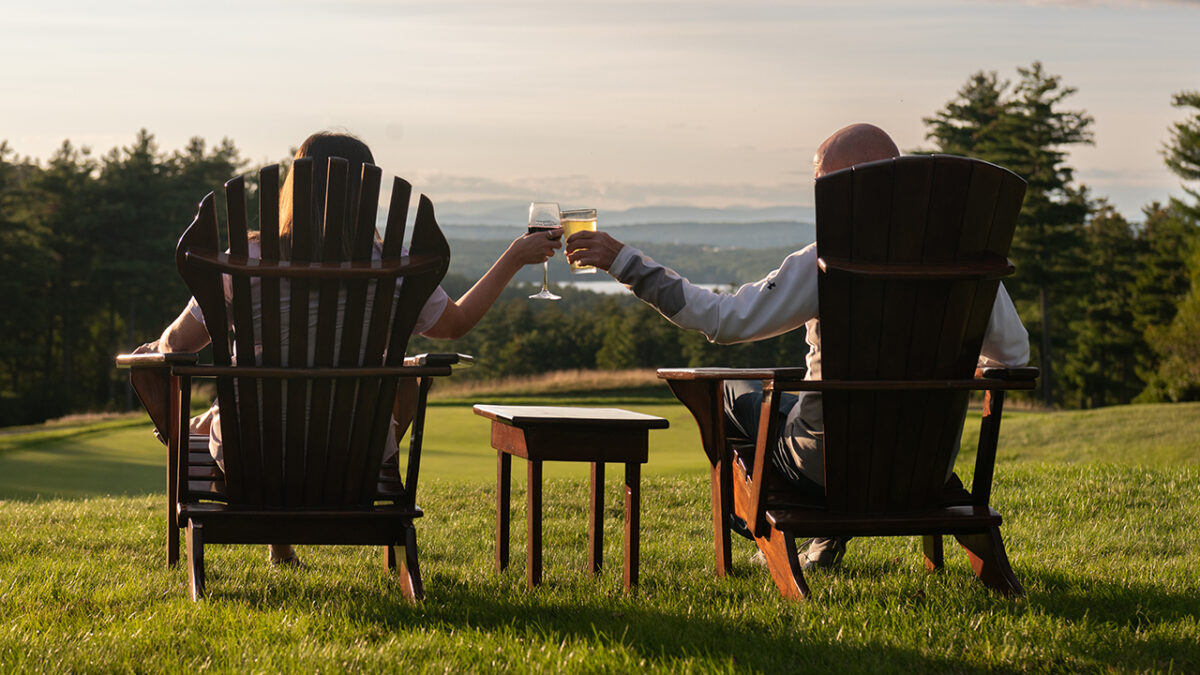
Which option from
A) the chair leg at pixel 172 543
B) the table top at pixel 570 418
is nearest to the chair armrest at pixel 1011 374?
the table top at pixel 570 418

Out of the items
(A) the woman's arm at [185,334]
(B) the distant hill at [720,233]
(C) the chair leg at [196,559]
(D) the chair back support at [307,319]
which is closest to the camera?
(D) the chair back support at [307,319]

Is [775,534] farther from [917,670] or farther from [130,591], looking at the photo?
[130,591]

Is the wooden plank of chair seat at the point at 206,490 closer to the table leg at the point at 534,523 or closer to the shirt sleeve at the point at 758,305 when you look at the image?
the table leg at the point at 534,523

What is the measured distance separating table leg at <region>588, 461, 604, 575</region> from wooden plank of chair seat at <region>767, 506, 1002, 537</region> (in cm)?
62

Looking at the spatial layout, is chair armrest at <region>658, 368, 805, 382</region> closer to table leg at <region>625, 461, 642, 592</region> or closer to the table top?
the table top

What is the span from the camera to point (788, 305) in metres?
3.27

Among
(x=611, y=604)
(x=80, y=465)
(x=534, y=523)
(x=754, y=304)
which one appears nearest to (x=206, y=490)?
(x=534, y=523)

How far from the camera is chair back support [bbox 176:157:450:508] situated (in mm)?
3230

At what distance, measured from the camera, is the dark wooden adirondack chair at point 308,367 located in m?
3.24

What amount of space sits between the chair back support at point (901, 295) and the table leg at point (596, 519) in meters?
0.78

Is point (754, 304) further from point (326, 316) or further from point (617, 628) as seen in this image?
point (326, 316)

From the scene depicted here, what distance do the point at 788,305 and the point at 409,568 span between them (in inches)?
56.7

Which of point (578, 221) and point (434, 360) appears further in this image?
point (578, 221)

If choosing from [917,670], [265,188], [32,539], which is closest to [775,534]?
[917,670]
